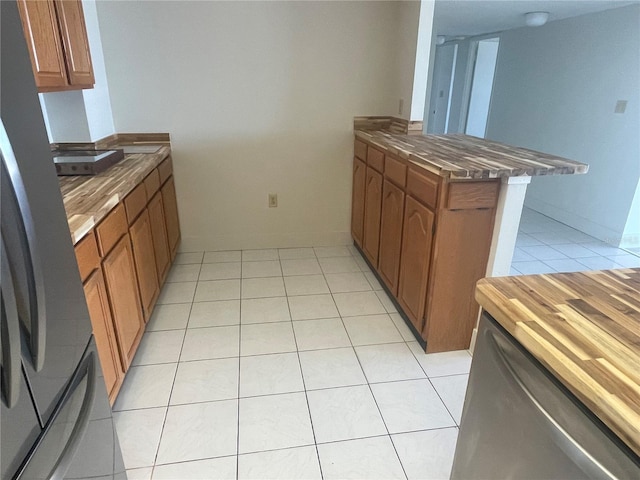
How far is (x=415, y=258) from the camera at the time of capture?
7.00 feet

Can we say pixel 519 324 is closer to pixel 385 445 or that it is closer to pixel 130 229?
pixel 385 445

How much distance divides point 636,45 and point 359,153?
7.86 ft

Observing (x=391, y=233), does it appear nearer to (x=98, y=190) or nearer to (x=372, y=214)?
(x=372, y=214)

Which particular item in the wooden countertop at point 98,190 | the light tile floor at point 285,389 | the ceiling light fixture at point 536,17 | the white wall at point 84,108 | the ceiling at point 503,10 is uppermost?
the ceiling at point 503,10

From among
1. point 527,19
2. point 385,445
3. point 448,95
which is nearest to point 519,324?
point 385,445

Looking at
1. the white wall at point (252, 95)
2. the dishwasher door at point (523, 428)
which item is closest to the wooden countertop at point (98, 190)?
the white wall at point (252, 95)

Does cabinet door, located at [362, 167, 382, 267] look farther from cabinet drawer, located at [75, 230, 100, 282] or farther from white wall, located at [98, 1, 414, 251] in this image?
cabinet drawer, located at [75, 230, 100, 282]

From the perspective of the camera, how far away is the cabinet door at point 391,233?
235 cm

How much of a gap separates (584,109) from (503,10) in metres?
1.18

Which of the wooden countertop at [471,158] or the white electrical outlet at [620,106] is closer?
the wooden countertop at [471,158]

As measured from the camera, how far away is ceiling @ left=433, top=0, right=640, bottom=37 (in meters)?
3.22

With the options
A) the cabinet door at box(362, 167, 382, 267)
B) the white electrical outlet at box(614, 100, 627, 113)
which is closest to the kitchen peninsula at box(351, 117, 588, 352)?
the cabinet door at box(362, 167, 382, 267)

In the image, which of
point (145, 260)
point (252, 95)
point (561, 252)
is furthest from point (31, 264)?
Answer: point (561, 252)

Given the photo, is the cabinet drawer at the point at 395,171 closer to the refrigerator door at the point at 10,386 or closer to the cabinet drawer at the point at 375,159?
the cabinet drawer at the point at 375,159
